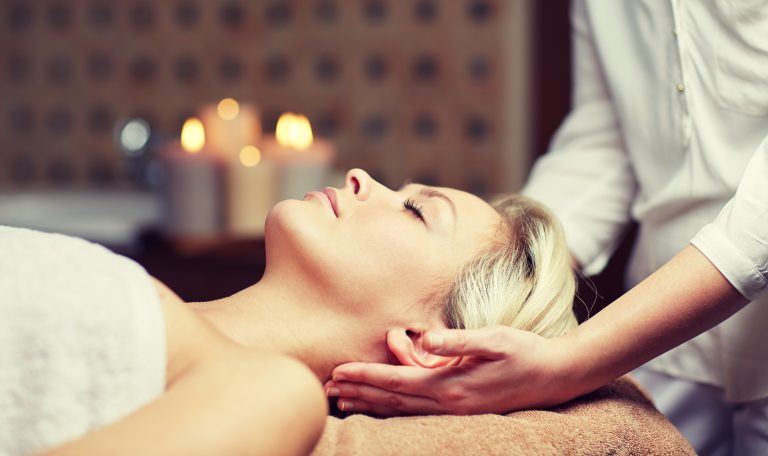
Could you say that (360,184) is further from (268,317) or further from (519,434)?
(519,434)

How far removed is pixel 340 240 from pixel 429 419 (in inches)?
9.3

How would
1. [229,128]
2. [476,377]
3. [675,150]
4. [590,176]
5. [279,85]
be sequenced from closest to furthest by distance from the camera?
[476,377]
[675,150]
[590,176]
[229,128]
[279,85]

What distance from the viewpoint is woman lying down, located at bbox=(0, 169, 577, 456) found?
70 centimetres

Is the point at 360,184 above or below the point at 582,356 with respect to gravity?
above

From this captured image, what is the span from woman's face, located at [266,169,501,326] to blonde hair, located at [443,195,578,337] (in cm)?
2

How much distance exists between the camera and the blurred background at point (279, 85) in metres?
2.12

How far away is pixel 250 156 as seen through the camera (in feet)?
5.72

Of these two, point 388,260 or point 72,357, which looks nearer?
point 72,357

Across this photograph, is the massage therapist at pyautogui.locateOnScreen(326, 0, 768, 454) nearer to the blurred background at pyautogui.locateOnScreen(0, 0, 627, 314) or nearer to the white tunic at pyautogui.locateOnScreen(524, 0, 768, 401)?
the white tunic at pyautogui.locateOnScreen(524, 0, 768, 401)

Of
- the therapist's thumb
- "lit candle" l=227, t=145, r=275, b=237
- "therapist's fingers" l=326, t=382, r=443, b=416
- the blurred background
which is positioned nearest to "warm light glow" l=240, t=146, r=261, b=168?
"lit candle" l=227, t=145, r=275, b=237

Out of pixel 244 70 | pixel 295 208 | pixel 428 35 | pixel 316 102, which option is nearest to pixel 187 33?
pixel 244 70

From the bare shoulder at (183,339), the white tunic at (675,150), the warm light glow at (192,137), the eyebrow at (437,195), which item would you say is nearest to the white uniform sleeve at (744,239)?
the white tunic at (675,150)

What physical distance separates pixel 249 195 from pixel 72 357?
3.09 feet

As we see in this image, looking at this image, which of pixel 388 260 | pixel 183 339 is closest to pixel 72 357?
pixel 183 339
